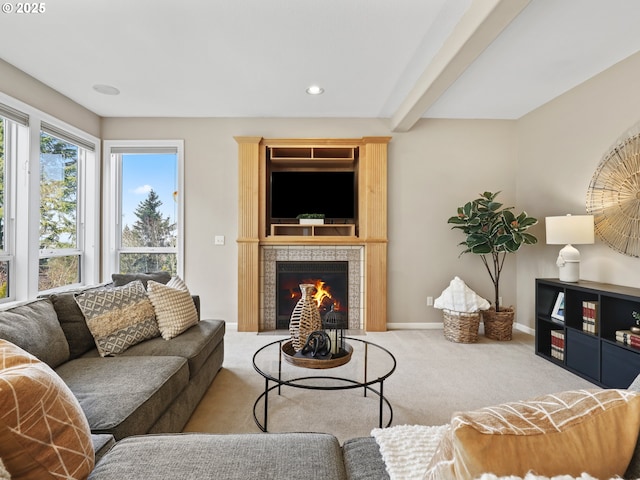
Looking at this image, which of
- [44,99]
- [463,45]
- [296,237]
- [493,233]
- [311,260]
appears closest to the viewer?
[463,45]

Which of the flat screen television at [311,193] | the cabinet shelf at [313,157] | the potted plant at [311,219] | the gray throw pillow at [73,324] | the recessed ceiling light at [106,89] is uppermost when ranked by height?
the recessed ceiling light at [106,89]

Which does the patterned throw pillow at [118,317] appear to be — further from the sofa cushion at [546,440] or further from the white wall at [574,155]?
the white wall at [574,155]

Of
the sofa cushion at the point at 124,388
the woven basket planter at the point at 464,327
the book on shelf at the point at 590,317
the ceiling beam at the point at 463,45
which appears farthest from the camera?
the woven basket planter at the point at 464,327

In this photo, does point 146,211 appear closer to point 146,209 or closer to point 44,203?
point 146,209

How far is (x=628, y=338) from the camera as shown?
2.39 metres

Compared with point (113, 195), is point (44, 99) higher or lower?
higher

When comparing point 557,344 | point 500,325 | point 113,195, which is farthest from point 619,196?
point 113,195

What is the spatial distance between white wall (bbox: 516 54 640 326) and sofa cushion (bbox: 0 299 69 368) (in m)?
4.15

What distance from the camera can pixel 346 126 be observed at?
162 inches

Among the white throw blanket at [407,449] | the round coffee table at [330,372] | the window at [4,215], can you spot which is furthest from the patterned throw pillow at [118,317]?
the white throw blanket at [407,449]

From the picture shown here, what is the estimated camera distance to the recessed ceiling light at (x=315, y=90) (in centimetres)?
324

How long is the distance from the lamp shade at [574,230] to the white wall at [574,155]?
29 cm

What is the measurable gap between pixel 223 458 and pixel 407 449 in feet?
1.88

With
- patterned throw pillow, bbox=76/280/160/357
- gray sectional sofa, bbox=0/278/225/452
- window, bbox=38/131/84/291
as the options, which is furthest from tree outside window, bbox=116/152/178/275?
gray sectional sofa, bbox=0/278/225/452
